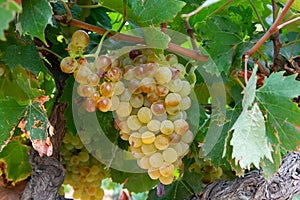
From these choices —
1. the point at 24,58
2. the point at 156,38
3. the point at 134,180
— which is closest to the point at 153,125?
the point at 156,38

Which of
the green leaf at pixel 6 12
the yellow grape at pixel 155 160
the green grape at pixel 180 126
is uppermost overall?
the green leaf at pixel 6 12

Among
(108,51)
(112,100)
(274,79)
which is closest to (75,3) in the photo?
(108,51)

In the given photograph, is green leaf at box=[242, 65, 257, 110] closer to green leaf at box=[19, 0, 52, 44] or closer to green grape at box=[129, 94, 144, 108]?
green grape at box=[129, 94, 144, 108]

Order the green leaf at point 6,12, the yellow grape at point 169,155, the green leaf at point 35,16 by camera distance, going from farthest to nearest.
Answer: the yellow grape at point 169,155 < the green leaf at point 35,16 < the green leaf at point 6,12

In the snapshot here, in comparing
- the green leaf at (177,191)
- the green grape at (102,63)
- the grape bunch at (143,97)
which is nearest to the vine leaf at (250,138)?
the grape bunch at (143,97)

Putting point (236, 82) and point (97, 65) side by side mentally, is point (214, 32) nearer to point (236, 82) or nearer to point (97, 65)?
point (236, 82)

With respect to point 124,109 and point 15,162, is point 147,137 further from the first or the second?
point 15,162

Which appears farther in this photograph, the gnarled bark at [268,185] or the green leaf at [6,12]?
the gnarled bark at [268,185]

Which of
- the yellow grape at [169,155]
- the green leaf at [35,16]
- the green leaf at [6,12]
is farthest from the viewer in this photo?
the yellow grape at [169,155]

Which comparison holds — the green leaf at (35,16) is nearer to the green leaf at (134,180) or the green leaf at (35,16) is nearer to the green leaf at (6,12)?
the green leaf at (6,12)
